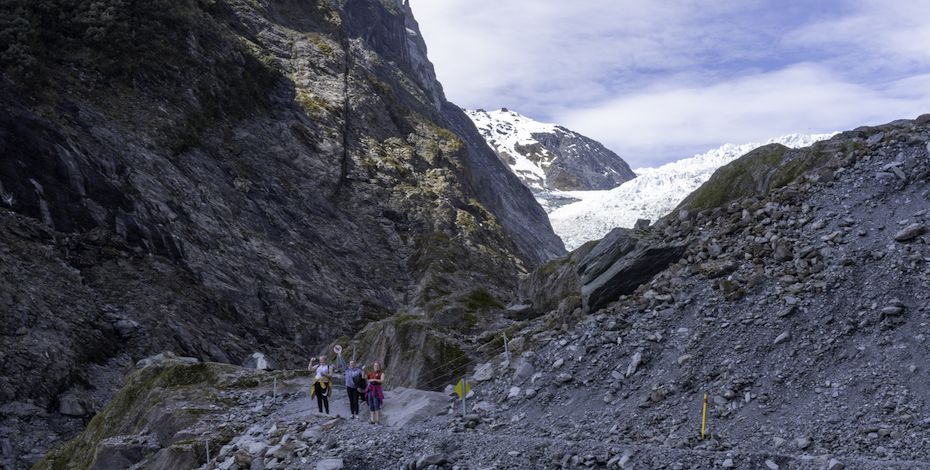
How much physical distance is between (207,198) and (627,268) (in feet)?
82.4

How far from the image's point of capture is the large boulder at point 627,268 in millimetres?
18672

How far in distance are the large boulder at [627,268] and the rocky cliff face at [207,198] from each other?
589cm

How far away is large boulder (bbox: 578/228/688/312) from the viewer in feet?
61.3

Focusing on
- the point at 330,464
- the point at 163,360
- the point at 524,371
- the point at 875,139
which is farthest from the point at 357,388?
the point at 875,139

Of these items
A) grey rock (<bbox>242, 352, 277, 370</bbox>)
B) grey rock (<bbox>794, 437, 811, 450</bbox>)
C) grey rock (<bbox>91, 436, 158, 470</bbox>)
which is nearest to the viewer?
grey rock (<bbox>794, 437, 811, 450</bbox>)

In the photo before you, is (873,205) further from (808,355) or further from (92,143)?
(92,143)

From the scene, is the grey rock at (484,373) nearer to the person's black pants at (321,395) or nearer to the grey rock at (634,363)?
the person's black pants at (321,395)

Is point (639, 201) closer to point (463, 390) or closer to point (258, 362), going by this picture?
point (258, 362)

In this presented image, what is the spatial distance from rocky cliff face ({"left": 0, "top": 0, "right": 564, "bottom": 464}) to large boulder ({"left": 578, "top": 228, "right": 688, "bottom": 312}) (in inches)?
232

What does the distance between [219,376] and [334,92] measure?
33.9 meters

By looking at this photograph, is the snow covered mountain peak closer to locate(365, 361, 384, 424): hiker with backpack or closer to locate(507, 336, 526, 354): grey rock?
locate(507, 336, 526, 354): grey rock

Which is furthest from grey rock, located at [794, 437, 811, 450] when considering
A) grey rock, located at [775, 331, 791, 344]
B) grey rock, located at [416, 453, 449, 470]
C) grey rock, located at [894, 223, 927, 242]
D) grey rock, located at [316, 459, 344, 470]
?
grey rock, located at [316, 459, 344, 470]

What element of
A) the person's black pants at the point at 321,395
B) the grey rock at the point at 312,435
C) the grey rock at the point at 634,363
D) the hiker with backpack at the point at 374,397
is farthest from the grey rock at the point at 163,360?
the grey rock at the point at 634,363

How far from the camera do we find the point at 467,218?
52.6 meters
